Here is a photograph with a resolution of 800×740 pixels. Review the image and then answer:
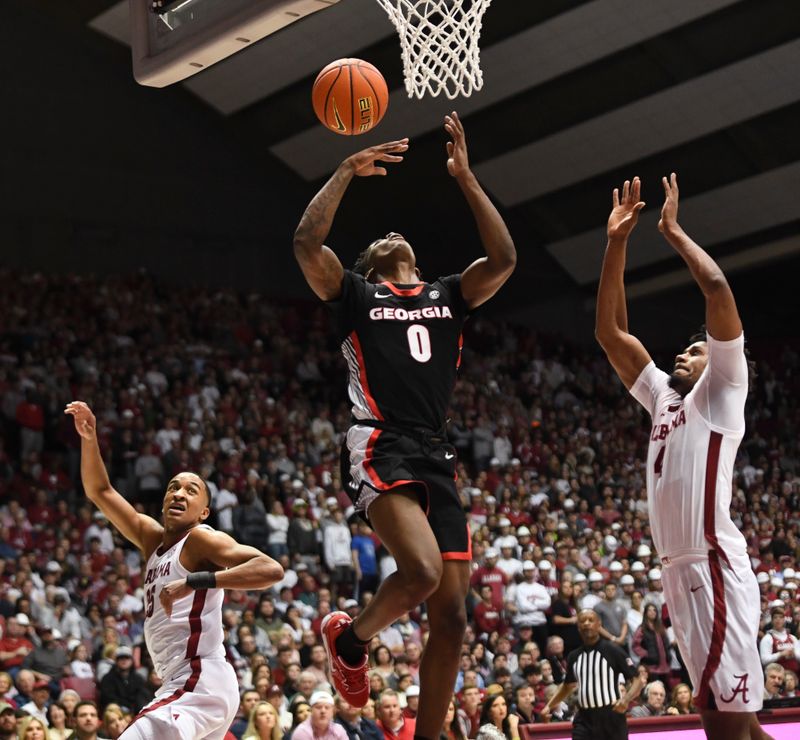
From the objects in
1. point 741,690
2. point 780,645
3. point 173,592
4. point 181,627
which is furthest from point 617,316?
point 780,645

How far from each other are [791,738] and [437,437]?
4.20 m

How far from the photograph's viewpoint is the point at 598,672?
35.6 ft

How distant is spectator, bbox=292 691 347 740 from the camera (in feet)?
34.7

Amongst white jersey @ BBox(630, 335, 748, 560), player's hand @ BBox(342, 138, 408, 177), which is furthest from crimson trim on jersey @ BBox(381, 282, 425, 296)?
white jersey @ BBox(630, 335, 748, 560)

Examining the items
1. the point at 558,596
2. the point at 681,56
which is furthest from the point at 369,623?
the point at 681,56

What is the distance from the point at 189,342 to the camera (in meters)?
23.4

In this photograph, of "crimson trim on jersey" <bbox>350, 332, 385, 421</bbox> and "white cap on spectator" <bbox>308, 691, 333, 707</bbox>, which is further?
"white cap on spectator" <bbox>308, 691, 333, 707</bbox>

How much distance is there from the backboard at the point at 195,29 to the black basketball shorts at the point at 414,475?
97.9 inches

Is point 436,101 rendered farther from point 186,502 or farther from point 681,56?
point 186,502

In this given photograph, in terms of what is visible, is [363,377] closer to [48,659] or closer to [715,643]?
[715,643]

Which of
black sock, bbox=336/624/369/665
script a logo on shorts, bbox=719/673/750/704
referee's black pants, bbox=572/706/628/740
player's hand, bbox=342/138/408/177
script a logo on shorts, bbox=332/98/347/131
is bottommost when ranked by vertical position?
referee's black pants, bbox=572/706/628/740

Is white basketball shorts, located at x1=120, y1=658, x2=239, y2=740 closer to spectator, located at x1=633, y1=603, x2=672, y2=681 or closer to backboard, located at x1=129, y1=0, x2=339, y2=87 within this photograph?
backboard, located at x1=129, y1=0, x2=339, y2=87

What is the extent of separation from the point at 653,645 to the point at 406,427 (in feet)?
35.7

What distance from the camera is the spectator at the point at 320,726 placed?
10.6 m
